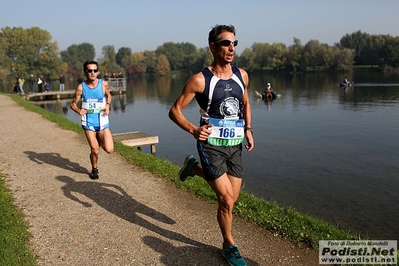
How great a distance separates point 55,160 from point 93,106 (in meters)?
2.96

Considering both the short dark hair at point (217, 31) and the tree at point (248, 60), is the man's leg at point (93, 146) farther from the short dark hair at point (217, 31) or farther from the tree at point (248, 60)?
the tree at point (248, 60)

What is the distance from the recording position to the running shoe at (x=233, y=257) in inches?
165

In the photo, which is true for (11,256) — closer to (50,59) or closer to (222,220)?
(222,220)

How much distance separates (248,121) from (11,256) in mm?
3317

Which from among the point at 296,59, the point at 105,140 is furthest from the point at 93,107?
the point at 296,59

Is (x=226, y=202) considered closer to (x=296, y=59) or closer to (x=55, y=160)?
(x=55, y=160)

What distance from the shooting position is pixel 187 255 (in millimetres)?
4570

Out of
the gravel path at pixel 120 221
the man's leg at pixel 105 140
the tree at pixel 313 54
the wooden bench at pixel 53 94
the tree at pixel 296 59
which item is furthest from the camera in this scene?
the tree at pixel 296 59

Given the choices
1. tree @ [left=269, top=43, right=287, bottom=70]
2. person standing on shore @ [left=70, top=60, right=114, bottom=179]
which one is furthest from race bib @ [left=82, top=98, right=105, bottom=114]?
tree @ [left=269, top=43, right=287, bottom=70]

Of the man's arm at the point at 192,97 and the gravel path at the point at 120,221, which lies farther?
the gravel path at the point at 120,221

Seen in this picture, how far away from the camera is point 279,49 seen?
4766 inches

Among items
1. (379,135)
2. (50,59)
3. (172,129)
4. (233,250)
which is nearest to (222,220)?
(233,250)

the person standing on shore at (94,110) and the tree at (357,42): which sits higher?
the tree at (357,42)

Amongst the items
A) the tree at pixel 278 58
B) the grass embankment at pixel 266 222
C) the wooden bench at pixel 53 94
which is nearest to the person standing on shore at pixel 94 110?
the grass embankment at pixel 266 222
